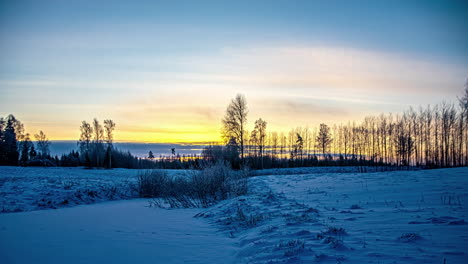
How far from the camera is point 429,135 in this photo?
50.9 m

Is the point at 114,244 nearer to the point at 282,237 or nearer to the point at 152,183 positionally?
the point at 282,237

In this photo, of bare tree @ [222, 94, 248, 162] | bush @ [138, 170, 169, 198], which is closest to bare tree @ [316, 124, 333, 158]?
bare tree @ [222, 94, 248, 162]

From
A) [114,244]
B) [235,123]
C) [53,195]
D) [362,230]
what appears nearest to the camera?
[362,230]

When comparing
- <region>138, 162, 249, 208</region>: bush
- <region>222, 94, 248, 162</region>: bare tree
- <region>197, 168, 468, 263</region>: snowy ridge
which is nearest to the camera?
<region>197, 168, 468, 263</region>: snowy ridge

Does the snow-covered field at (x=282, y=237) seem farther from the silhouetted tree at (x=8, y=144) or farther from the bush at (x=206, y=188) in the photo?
the silhouetted tree at (x=8, y=144)

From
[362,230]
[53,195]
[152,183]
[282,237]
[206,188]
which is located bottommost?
[53,195]

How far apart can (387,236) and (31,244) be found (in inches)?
256

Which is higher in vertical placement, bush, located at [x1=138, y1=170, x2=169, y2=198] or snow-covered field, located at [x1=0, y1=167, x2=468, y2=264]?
snow-covered field, located at [x1=0, y1=167, x2=468, y2=264]

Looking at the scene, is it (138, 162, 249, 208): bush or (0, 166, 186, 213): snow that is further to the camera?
(0, 166, 186, 213): snow

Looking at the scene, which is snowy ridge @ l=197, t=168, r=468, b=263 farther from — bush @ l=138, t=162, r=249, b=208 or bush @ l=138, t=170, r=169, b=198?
bush @ l=138, t=170, r=169, b=198

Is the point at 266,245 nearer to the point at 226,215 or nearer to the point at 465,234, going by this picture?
the point at 465,234

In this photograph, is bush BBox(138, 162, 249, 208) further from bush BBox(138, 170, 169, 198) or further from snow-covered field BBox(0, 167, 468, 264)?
snow-covered field BBox(0, 167, 468, 264)

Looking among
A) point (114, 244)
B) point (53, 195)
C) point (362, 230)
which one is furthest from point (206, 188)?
point (53, 195)

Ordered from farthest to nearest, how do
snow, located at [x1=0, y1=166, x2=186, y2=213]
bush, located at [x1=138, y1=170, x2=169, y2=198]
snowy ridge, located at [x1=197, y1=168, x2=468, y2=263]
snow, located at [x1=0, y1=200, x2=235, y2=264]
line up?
1. bush, located at [x1=138, y1=170, x2=169, y2=198]
2. snow, located at [x1=0, y1=166, x2=186, y2=213]
3. snow, located at [x1=0, y1=200, x2=235, y2=264]
4. snowy ridge, located at [x1=197, y1=168, x2=468, y2=263]
